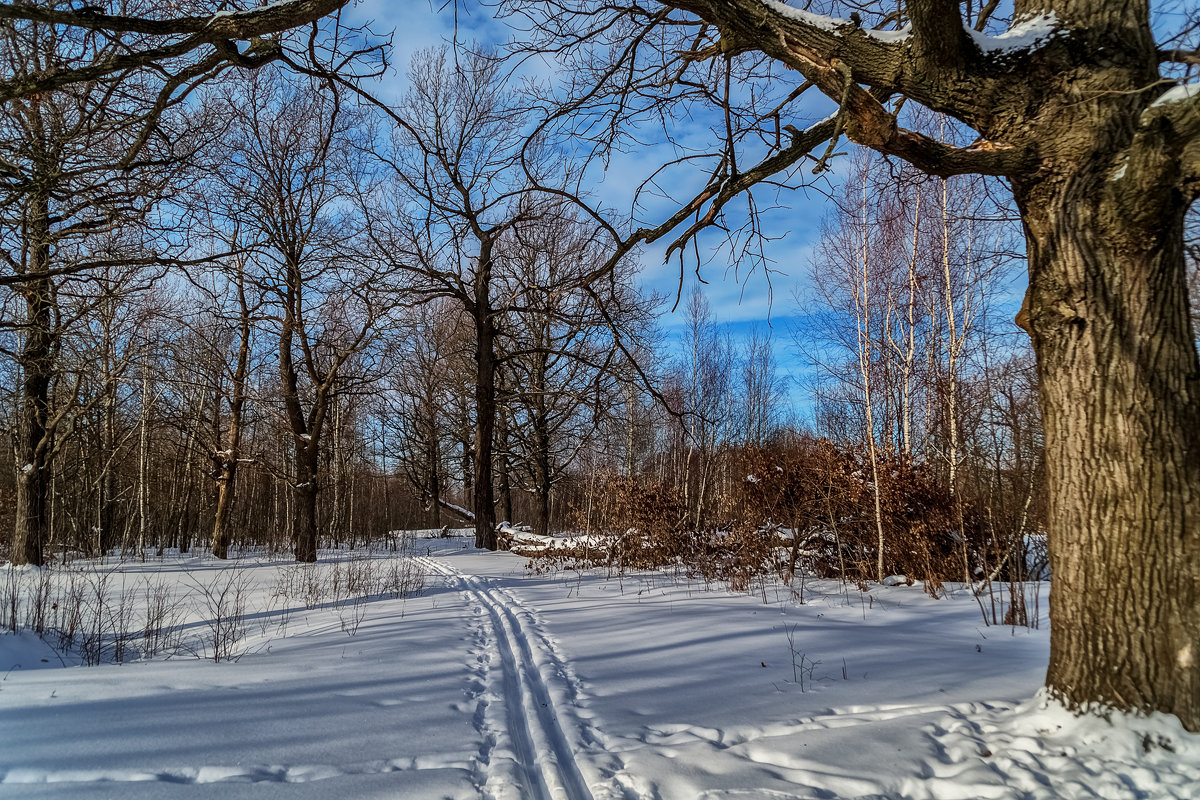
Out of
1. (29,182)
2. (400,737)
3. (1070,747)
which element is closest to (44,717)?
(400,737)

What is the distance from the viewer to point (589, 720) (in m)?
3.47

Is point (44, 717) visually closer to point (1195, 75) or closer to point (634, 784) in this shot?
point (634, 784)

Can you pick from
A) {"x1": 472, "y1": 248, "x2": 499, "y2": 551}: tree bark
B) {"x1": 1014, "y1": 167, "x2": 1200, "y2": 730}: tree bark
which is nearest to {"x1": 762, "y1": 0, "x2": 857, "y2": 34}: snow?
{"x1": 1014, "y1": 167, "x2": 1200, "y2": 730}: tree bark

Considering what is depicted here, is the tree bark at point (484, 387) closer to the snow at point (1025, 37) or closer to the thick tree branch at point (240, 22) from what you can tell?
the thick tree branch at point (240, 22)

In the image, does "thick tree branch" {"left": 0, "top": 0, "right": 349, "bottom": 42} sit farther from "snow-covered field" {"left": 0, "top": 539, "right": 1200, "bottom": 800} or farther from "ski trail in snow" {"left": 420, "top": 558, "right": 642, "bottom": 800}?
"ski trail in snow" {"left": 420, "top": 558, "right": 642, "bottom": 800}

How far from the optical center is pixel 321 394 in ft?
48.1

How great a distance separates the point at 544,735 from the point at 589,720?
33 cm

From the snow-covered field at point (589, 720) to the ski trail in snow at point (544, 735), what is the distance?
2 centimetres

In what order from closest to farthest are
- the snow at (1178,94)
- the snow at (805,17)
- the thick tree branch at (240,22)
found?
the snow at (1178,94)
the thick tree branch at (240,22)
the snow at (805,17)

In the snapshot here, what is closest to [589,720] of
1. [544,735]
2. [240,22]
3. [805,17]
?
[544,735]

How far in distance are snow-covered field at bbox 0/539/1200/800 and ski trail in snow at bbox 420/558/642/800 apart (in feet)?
0.05

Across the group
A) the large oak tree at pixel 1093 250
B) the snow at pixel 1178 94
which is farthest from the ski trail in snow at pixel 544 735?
the snow at pixel 1178 94

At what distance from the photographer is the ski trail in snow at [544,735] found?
2639 millimetres

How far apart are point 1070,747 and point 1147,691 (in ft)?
1.47
